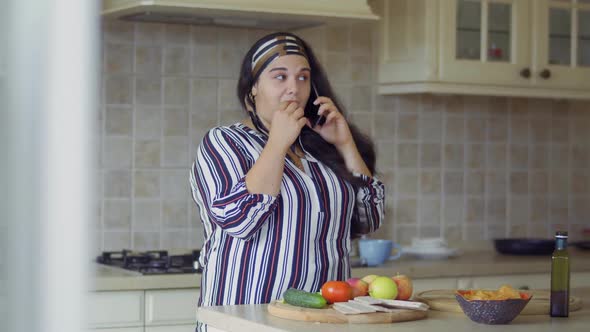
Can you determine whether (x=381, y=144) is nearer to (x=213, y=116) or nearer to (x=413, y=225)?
(x=413, y=225)

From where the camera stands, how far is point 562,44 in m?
4.01

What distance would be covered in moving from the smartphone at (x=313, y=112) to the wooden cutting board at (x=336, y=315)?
0.69 m

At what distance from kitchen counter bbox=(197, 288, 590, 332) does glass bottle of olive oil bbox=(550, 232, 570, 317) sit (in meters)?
0.03

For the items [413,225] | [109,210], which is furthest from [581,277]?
[109,210]

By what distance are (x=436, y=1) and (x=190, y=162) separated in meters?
1.14

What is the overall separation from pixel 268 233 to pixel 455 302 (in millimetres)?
480


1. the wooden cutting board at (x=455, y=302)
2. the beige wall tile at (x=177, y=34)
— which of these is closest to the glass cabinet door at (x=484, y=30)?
the beige wall tile at (x=177, y=34)

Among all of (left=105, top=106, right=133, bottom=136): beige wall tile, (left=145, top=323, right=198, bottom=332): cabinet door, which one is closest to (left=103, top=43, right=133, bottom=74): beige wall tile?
(left=105, top=106, right=133, bottom=136): beige wall tile

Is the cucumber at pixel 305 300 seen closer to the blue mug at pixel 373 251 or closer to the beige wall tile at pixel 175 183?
the blue mug at pixel 373 251

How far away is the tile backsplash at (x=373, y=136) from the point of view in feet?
11.6

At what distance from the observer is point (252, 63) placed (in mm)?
2557

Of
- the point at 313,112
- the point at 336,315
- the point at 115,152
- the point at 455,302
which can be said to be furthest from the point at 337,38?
the point at 336,315

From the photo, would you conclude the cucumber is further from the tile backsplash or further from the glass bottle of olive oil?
the tile backsplash

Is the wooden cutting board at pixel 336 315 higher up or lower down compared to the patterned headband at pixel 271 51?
lower down
